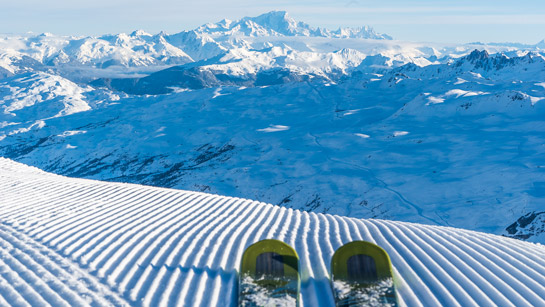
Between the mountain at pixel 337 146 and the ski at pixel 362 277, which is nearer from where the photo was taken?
the ski at pixel 362 277

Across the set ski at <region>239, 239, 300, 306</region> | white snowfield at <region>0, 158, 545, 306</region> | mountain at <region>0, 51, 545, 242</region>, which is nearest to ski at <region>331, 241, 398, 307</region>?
white snowfield at <region>0, 158, 545, 306</region>

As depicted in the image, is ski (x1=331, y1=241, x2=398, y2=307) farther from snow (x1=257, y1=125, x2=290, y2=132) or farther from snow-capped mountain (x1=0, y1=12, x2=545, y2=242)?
snow (x1=257, y1=125, x2=290, y2=132)

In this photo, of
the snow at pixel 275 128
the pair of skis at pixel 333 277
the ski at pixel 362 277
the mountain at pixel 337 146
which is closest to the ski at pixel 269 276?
the pair of skis at pixel 333 277

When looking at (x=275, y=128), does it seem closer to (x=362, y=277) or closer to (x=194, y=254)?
(x=194, y=254)

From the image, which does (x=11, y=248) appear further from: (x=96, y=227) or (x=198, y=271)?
(x=198, y=271)

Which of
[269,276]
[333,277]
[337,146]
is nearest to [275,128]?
[337,146]

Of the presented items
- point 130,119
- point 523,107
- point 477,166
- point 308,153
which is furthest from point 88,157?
point 523,107

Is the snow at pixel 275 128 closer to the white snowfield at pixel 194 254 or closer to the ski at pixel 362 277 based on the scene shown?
the white snowfield at pixel 194 254
